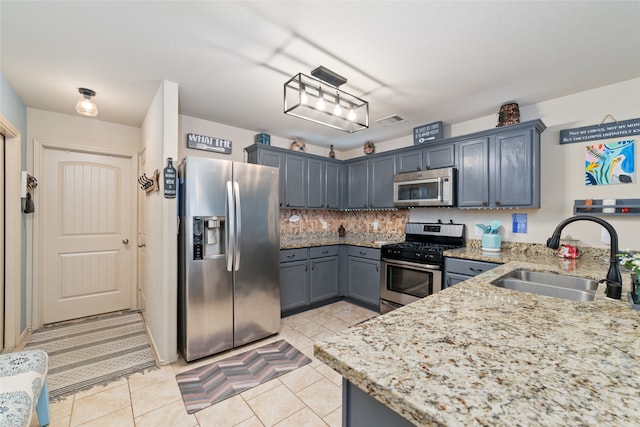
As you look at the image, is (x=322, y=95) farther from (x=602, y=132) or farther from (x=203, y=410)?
(x=602, y=132)

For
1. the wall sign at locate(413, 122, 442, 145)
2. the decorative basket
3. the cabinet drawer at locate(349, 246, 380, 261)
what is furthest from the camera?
the cabinet drawer at locate(349, 246, 380, 261)

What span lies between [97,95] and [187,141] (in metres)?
0.87

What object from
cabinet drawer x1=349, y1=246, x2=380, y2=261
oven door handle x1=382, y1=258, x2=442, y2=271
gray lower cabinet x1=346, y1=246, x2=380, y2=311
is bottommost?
gray lower cabinet x1=346, y1=246, x2=380, y2=311

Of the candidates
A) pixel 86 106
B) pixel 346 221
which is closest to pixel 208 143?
pixel 86 106

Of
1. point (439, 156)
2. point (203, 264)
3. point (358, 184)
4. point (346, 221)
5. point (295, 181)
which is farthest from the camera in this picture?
point (346, 221)

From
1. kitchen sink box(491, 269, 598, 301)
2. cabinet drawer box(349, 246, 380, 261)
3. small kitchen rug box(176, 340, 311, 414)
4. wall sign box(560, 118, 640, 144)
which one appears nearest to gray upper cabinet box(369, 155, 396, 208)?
cabinet drawer box(349, 246, 380, 261)

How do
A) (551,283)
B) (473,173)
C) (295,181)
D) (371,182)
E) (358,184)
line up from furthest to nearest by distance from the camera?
1. (358,184)
2. (371,182)
3. (295,181)
4. (473,173)
5. (551,283)

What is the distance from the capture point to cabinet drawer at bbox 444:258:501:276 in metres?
2.56

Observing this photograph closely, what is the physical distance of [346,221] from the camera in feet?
15.7

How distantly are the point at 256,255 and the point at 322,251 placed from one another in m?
1.21

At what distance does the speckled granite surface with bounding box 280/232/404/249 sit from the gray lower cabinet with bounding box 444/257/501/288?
929mm

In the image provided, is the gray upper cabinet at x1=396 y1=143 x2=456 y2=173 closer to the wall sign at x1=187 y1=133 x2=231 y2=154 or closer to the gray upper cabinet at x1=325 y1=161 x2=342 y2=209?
the gray upper cabinet at x1=325 y1=161 x2=342 y2=209

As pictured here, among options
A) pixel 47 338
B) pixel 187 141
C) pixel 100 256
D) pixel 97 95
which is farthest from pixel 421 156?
pixel 47 338

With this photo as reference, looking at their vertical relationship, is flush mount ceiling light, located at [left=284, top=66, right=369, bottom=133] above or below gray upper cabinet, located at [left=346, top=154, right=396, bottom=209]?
above
